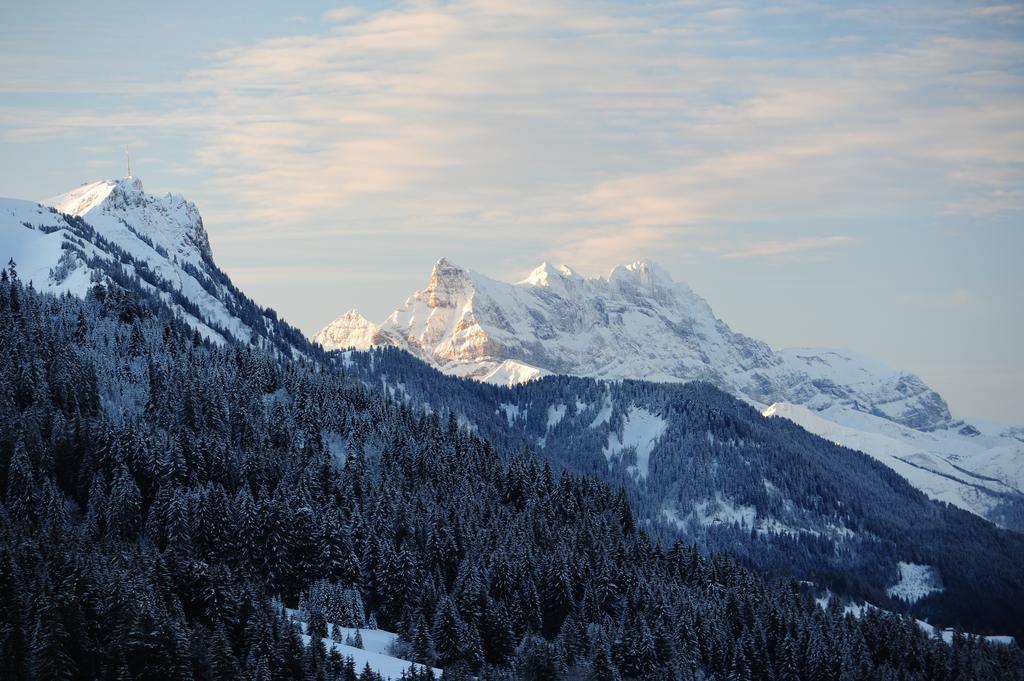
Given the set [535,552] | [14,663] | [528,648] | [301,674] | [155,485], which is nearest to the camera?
[14,663]

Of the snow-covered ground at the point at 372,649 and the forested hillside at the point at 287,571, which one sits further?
the snow-covered ground at the point at 372,649

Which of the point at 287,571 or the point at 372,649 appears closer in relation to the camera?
the point at 372,649

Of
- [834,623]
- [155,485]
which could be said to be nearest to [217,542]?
[155,485]

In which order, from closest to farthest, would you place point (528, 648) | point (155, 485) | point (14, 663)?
point (14, 663)
point (528, 648)
point (155, 485)

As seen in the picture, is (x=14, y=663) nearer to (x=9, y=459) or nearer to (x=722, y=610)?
(x=9, y=459)

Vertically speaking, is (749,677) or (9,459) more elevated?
(9,459)

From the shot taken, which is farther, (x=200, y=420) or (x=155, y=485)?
(x=200, y=420)

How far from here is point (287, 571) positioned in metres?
163

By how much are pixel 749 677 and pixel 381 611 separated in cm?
4597

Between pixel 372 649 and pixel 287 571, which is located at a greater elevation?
pixel 287 571

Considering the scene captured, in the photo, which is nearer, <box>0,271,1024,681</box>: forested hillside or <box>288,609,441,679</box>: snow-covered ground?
<box>0,271,1024,681</box>: forested hillside

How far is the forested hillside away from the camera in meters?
130

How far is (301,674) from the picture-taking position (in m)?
128

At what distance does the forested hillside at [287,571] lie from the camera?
130 metres
